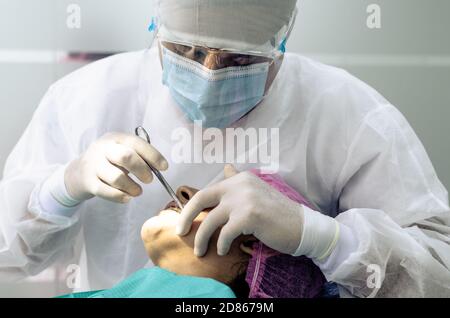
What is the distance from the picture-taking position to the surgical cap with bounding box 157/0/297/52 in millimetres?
1265

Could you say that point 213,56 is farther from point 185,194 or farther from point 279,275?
point 279,275

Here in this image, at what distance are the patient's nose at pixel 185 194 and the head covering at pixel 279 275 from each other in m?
0.17

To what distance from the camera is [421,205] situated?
4.47 feet

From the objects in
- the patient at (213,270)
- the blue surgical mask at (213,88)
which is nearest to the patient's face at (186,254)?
the patient at (213,270)

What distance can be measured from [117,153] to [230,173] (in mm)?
244

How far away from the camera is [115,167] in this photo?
1309 mm

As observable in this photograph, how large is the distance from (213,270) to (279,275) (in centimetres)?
13

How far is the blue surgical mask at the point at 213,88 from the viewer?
130 centimetres

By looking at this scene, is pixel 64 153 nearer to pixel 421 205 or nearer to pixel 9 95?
pixel 9 95

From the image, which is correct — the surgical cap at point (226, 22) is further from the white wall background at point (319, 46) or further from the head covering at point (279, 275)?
the head covering at point (279, 275)

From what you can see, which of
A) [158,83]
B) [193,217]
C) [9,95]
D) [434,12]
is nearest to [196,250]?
[193,217]

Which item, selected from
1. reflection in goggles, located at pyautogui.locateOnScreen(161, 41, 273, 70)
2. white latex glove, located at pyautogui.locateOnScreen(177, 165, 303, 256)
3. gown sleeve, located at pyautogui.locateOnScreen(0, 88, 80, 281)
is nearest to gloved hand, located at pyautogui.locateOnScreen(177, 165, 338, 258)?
white latex glove, located at pyautogui.locateOnScreen(177, 165, 303, 256)

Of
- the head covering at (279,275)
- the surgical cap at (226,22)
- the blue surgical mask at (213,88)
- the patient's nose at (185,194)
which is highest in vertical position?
the surgical cap at (226,22)

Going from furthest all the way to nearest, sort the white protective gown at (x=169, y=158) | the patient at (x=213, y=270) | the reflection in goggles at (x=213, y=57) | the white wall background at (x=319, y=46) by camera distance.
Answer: the white wall background at (x=319, y=46)
the white protective gown at (x=169, y=158)
the reflection in goggles at (x=213, y=57)
the patient at (x=213, y=270)
